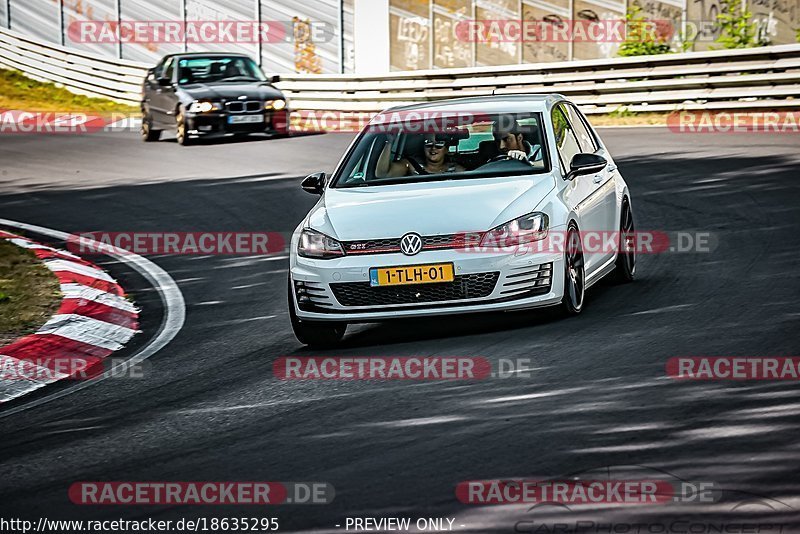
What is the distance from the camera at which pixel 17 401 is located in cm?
839

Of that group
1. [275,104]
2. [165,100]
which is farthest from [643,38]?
[165,100]

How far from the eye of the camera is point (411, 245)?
8.98 meters

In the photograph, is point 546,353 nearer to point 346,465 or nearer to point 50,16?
point 346,465

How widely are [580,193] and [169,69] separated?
18.1 meters

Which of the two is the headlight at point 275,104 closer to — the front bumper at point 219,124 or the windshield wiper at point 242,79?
the front bumper at point 219,124

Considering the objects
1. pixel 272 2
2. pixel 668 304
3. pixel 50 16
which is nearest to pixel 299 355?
pixel 668 304

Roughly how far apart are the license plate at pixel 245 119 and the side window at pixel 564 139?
49.0 feet

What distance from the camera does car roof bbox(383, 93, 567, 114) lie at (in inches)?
412

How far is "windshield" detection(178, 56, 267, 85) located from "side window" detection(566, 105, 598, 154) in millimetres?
15766

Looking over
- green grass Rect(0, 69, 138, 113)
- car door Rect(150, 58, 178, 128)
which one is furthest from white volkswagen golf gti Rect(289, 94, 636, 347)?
green grass Rect(0, 69, 138, 113)

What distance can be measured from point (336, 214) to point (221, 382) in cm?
162

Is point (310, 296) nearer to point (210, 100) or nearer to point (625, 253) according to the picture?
point (625, 253)

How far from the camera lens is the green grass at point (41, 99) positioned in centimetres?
3556

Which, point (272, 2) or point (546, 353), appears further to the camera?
point (272, 2)
